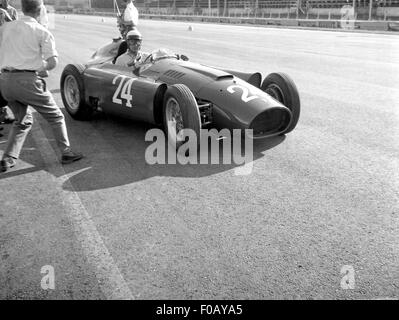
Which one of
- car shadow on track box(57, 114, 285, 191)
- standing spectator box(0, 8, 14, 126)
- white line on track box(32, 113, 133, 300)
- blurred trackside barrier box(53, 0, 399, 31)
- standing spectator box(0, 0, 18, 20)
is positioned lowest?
white line on track box(32, 113, 133, 300)

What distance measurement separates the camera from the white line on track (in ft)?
9.01

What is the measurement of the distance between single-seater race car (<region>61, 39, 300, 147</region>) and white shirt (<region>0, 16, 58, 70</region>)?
1.43 metres

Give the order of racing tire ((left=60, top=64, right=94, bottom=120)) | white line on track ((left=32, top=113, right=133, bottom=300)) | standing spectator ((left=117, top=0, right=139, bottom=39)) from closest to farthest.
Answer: white line on track ((left=32, top=113, right=133, bottom=300))
racing tire ((left=60, top=64, right=94, bottom=120))
standing spectator ((left=117, top=0, right=139, bottom=39))

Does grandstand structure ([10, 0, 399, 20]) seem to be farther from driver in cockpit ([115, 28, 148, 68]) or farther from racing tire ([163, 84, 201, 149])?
racing tire ([163, 84, 201, 149])

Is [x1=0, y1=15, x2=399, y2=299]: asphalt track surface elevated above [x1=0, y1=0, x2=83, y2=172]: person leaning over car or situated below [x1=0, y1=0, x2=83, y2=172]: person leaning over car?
below

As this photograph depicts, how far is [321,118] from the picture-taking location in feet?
22.0

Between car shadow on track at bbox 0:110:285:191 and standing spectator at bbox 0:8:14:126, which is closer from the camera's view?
car shadow on track at bbox 0:110:285:191

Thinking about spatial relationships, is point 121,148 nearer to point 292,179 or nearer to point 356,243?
point 292,179

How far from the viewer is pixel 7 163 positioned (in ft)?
16.0

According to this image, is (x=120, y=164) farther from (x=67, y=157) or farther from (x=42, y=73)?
(x=42, y=73)

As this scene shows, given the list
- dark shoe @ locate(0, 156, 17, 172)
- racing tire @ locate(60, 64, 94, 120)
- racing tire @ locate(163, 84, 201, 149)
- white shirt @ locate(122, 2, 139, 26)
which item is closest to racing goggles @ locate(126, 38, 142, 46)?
racing tire @ locate(60, 64, 94, 120)

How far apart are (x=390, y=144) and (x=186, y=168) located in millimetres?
2629

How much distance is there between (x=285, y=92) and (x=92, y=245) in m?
3.57
